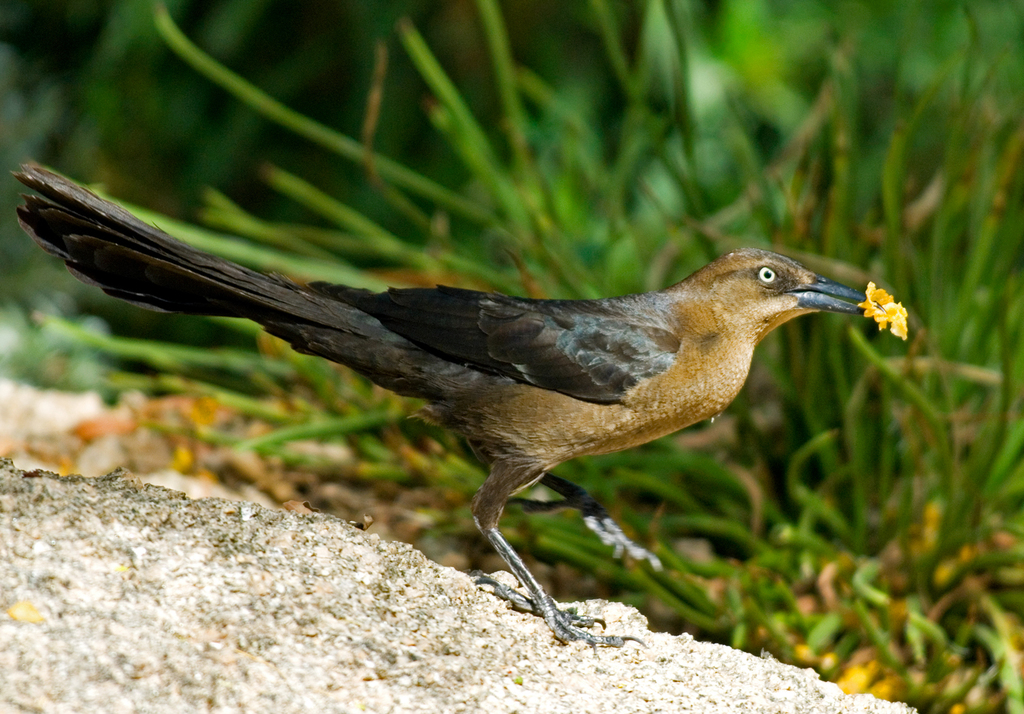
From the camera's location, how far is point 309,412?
3.91 m

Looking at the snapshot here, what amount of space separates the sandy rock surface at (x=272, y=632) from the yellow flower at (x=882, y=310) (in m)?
0.85

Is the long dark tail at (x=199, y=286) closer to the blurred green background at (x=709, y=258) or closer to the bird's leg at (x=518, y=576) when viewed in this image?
the bird's leg at (x=518, y=576)

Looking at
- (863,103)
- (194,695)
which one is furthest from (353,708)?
(863,103)

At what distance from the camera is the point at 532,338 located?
8.89 feet

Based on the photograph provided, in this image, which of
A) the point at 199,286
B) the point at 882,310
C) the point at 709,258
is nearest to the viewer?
the point at 199,286

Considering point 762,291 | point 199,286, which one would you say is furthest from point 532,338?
point 199,286

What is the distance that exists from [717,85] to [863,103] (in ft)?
3.89

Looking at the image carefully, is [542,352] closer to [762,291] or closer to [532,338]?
[532,338]

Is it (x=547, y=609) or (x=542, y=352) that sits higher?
(x=542, y=352)

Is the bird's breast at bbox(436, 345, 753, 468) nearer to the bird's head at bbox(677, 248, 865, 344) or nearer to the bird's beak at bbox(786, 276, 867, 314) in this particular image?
the bird's head at bbox(677, 248, 865, 344)

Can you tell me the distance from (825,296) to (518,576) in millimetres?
1009

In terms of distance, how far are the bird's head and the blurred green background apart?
41 cm

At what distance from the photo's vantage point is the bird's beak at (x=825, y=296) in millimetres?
2598

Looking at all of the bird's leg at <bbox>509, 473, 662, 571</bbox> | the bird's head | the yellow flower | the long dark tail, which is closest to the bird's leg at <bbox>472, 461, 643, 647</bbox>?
the bird's leg at <bbox>509, 473, 662, 571</bbox>
